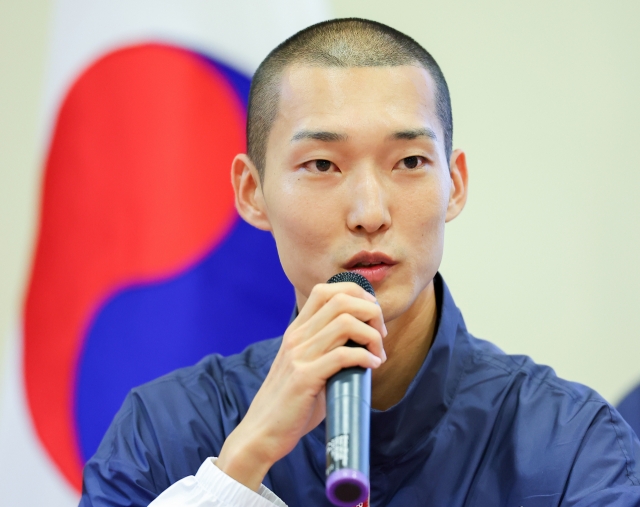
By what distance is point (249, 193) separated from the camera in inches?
62.1

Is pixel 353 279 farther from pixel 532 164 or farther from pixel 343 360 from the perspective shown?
pixel 532 164

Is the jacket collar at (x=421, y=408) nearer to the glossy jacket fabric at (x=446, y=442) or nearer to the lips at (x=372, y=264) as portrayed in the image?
the glossy jacket fabric at (x=446, y=442)

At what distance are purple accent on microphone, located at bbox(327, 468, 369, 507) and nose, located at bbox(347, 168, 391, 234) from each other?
507 millimetres

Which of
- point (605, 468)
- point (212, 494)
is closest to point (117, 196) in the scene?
point (212, 494)

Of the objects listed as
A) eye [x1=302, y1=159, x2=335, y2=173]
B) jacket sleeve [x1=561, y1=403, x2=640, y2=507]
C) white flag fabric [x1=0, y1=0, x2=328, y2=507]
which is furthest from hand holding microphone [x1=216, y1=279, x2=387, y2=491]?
white flag fabric [x1=0, y1=0, x2=328, y2=507]

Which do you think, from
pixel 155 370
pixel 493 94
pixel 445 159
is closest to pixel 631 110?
pixel 493 94

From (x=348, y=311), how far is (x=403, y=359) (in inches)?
19.8

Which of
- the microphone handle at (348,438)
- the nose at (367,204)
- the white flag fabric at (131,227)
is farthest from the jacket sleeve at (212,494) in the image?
the white flag fabric at (131,227)

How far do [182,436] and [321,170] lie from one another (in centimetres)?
55

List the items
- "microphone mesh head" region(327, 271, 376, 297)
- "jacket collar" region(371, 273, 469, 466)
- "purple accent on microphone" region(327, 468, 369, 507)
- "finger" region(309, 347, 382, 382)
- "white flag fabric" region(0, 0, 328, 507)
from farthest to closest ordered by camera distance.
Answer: "white flag fabric" region(0, 0, 328, 507), "jacket collar" region(371, 273, 469, 466), "microphone mesh head" region(327, 271, 376, 297), "finger" region(309, 347, 382, 382), "purple accent on microphone" region(327, 468, 369, 507)

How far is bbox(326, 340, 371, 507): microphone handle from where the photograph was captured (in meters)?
0.78

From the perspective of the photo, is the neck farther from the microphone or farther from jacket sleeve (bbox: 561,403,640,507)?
the microphone

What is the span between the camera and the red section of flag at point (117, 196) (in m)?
1.95

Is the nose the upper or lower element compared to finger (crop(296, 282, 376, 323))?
upper
